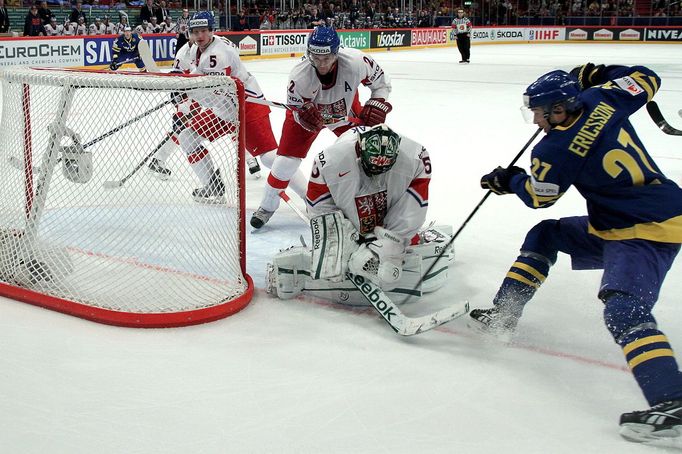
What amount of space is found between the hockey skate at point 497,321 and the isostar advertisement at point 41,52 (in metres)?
9.24

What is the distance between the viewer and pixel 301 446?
6.50 feet

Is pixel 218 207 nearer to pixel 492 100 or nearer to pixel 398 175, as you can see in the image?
pixel 398 175

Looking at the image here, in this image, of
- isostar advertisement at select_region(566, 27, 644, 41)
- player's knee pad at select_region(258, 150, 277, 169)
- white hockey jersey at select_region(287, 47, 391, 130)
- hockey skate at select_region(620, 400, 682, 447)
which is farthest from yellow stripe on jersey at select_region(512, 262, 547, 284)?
isostar advertisement at select_region(566, 27, 644, 41)

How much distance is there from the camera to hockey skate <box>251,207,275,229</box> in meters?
4.06

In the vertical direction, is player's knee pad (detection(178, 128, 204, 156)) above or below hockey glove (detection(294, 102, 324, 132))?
below

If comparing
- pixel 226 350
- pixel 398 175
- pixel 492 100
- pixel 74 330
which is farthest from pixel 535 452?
pixel 492 100

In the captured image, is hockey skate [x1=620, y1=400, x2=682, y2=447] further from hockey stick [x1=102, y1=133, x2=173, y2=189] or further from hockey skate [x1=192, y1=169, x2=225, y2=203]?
hockey stick [x1=102, y1=133, x2=173, y2=189]

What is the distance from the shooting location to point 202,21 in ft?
14.3

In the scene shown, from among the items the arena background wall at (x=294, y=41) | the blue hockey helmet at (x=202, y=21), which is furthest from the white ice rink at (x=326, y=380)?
the arena background wall at (x=294, y=41)

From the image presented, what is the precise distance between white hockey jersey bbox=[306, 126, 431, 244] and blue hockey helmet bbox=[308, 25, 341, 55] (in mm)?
712

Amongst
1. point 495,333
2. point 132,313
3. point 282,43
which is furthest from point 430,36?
point 132,313

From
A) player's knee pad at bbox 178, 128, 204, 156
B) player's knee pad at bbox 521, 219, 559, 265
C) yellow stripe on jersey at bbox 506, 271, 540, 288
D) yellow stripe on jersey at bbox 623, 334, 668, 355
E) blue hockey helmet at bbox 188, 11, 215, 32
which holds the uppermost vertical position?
blue hockey helmet at bbox 188, 11, 215, 32

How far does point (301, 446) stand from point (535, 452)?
0.61 meters

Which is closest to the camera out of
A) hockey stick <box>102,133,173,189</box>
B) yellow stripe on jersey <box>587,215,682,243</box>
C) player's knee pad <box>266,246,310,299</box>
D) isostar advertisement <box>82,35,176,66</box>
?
yellow stripe on jersey <box>587,215,682,243</box>
